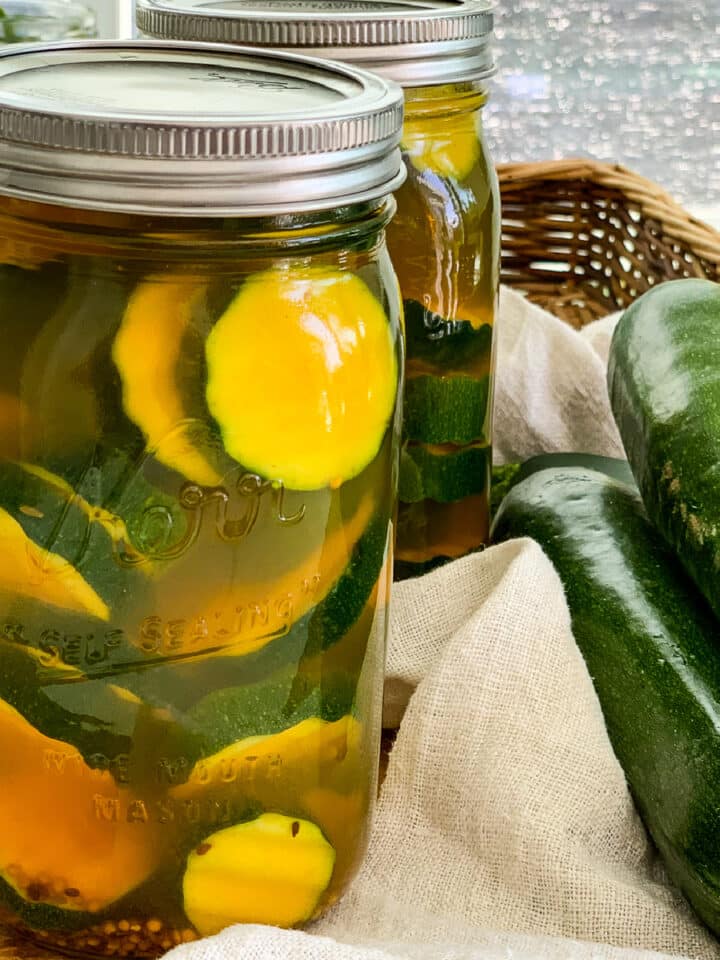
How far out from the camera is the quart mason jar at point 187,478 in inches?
17.6

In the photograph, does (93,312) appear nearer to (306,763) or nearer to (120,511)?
(120,511)

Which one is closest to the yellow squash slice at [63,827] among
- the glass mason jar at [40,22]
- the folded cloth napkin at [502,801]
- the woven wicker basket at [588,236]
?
the folded cloth napkin at [502,801]

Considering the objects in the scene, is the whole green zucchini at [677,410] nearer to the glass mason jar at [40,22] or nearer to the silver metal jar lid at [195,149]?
the silver metal jar lid at [195,149]

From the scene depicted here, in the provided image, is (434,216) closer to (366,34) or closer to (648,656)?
(366,34)

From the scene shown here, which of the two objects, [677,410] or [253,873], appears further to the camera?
[677,410]

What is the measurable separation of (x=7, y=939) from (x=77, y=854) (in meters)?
0.07

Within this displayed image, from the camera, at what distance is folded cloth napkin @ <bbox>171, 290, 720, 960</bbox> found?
0.60m

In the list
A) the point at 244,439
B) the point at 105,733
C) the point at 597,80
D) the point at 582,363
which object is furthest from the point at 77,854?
the point at 597,80

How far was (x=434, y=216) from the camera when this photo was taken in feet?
2.26

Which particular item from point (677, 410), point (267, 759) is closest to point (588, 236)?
point (677, 410)

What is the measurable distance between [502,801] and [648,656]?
0.10 meters

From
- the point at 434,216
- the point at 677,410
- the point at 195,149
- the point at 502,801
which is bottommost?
the point at 502,801

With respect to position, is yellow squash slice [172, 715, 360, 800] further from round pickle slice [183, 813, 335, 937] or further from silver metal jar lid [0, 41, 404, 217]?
silver metal jar lid [0, 41, 404, 217]

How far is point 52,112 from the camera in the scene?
1.41 ft
